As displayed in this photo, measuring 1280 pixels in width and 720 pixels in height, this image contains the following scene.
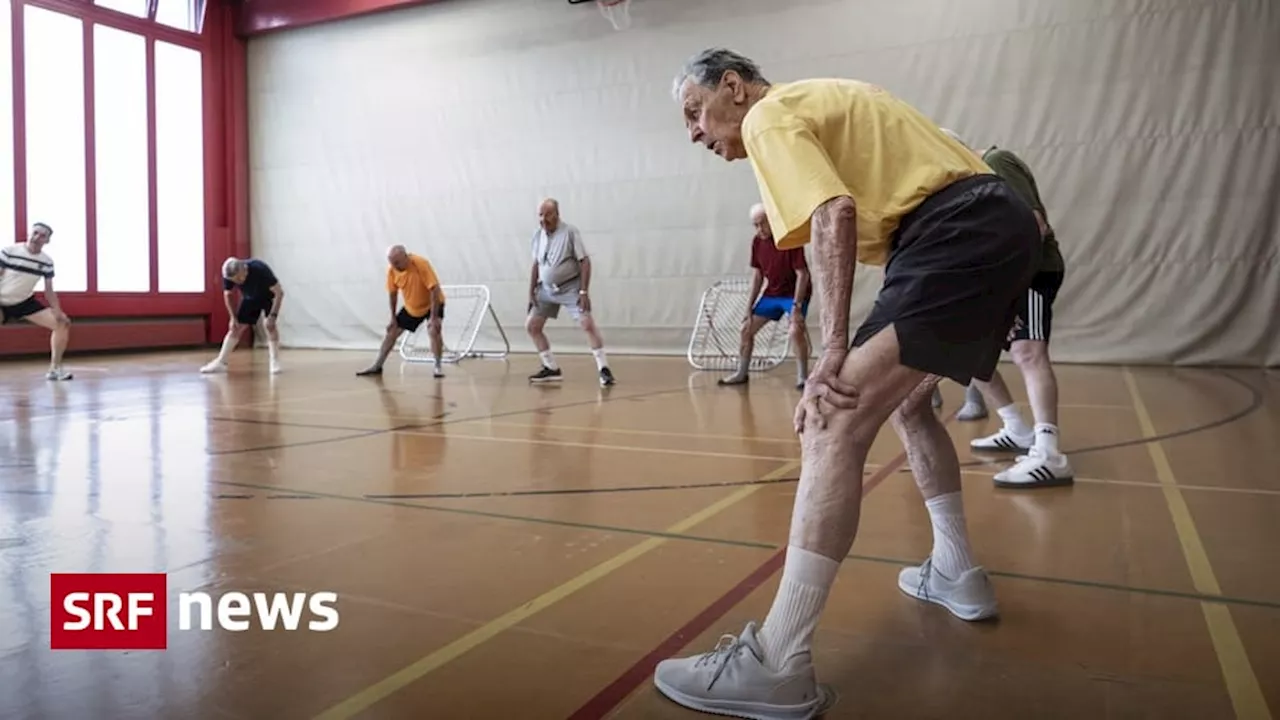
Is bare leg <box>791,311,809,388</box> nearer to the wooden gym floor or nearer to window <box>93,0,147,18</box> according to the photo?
the wooden gym floor

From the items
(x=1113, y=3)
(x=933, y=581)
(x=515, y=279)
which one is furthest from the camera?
(x=515, y=279)

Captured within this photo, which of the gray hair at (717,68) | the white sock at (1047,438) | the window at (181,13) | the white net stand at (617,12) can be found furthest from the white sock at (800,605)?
the window at (181,13)

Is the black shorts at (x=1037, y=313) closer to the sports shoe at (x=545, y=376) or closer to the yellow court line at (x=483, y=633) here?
the yellow court line at (x=483, y=633)

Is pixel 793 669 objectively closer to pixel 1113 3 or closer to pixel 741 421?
pixel 741 421

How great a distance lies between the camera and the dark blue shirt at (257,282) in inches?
410

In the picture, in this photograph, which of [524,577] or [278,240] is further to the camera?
[278,240]

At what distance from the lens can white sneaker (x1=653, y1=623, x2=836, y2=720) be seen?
5.95ft

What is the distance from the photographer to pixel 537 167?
13609mm

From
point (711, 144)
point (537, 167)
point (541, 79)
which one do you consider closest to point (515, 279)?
point (537, 167)

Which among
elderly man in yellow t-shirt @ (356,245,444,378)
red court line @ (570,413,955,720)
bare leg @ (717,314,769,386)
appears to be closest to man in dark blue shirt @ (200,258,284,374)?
elderly man in yellow t-shirt @ (356,245,444,378)

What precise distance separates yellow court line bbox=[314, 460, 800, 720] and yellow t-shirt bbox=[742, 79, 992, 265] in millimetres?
1122

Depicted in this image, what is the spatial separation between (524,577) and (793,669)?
102 cm

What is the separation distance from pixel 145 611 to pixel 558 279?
6786mm

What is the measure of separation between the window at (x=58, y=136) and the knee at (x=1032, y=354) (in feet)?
43.8
